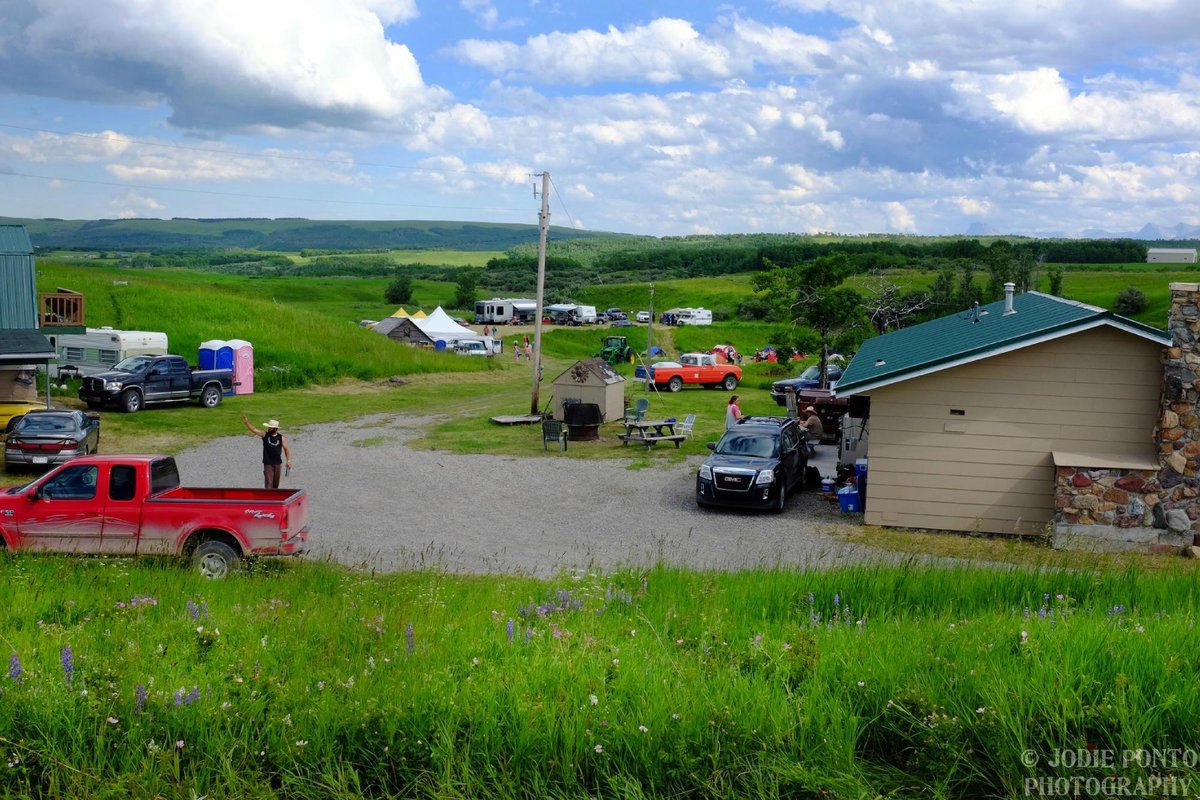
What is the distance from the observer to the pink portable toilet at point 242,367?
40.0m

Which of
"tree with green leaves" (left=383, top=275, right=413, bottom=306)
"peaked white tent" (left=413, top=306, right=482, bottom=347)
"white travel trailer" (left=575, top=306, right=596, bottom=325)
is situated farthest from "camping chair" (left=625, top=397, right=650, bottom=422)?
"tree with green leaves" (left=383, top=275, right=413, bottom=306)

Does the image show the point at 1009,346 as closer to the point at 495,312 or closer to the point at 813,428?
the point at 813,428

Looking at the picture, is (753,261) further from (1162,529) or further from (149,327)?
(1162,529)

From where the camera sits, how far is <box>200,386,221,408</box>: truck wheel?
3544 cm

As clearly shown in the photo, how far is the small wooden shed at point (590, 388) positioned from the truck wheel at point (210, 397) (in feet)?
40.5

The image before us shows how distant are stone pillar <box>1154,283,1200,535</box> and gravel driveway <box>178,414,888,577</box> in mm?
5234

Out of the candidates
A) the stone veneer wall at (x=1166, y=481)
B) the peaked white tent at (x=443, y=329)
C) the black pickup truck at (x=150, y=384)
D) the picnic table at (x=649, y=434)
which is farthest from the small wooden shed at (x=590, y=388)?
the peaked white tent at (x=443, y=329)

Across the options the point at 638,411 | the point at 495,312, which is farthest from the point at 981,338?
the point at 495,312

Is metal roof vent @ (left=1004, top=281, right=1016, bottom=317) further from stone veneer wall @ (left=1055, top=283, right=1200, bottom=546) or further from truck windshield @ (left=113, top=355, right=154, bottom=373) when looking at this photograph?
truck windshield @ (left=113, top=355, right=154, bottom=373)

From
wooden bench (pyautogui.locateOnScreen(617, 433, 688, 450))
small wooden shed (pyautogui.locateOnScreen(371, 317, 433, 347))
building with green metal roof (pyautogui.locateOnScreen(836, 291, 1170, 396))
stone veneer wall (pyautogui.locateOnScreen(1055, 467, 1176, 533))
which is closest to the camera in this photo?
stone veneer wall (pyautogui.locateOnScreen(1055, 467, 1176, 533))

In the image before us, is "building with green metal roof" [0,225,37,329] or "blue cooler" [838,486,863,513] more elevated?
"building with green metal roof" [0,225,37,329]

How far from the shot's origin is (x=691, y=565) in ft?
47.5

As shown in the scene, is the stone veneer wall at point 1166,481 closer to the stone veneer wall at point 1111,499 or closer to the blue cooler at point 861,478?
the stone veneer wall at point 1111,499

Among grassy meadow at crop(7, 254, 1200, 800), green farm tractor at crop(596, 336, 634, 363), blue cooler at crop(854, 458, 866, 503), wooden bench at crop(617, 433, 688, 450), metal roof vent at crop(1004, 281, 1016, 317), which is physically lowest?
green farm tractor at crop(596, 336, 634, 363)
